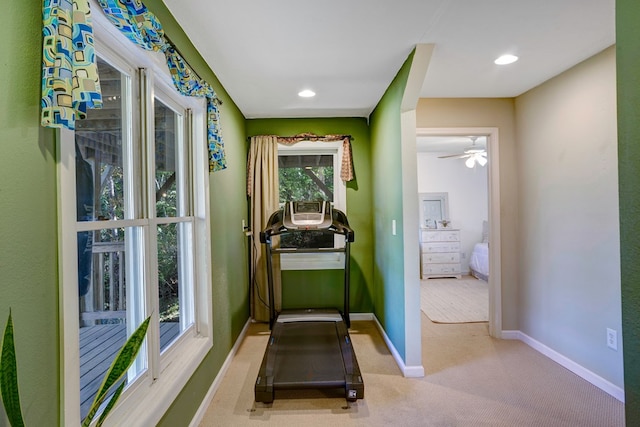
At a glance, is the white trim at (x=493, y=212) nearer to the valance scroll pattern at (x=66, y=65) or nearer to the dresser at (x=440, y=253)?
the dresser at (x=440, y=253)

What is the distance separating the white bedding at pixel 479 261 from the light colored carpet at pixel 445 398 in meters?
2.79

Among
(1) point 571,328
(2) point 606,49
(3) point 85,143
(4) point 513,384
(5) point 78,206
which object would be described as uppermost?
(2) point 606,49

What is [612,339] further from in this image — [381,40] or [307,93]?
[307,93]

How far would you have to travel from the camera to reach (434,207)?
20.0ft

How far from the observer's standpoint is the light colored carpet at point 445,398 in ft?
6.22

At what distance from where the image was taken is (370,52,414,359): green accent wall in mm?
2467

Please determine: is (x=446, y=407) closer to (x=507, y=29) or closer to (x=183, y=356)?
(x=183, y=356)

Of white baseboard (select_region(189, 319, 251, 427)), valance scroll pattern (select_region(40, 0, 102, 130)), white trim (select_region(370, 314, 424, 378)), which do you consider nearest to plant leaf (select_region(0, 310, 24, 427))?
valance scroll pattern (select_region(40, 0, 102, 130))

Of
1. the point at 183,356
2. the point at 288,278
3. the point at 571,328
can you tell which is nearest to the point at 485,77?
the point at 571,328

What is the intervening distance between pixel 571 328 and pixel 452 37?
2.43 m

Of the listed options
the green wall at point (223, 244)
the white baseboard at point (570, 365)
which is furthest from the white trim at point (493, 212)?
the green wall at point (223, 244)

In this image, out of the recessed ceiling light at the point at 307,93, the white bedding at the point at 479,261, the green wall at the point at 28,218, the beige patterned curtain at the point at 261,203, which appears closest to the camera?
the green wall at the point at 28,218

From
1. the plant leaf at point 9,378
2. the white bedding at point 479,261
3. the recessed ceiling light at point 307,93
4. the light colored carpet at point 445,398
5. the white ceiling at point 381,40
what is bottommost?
the light colored carpet at point 445,398

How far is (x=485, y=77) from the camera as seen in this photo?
2600 mm
